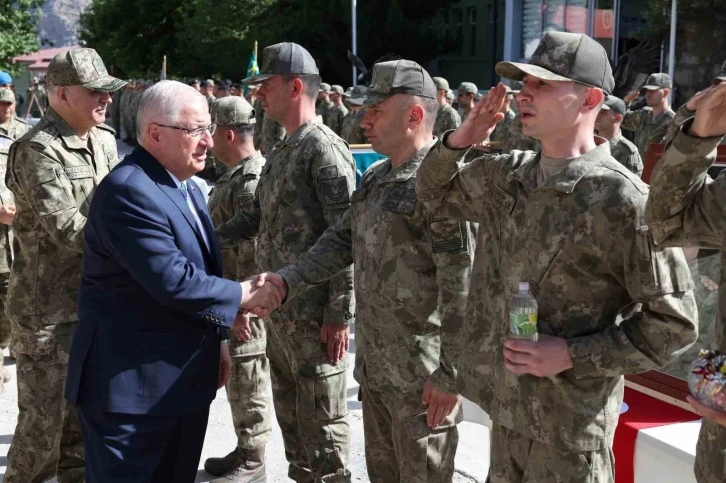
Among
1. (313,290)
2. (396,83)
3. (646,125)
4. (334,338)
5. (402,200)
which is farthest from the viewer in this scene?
(646,125)

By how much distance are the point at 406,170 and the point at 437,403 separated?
957mm

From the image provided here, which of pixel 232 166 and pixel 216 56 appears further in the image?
pixel 216 56

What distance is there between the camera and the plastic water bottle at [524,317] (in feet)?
9.18

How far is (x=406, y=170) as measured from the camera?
150 inches

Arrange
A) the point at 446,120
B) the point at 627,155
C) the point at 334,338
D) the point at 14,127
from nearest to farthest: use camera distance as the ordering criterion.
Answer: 1. the point at 334,338
2. the point at 627,155
3. the point at 14,127
4. the point at 446,120

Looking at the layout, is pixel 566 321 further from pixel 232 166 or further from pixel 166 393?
pixel 232 166

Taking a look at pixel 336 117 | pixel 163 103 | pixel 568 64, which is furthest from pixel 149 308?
pixel 336 117

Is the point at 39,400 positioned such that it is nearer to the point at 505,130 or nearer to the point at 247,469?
the point at 247,469

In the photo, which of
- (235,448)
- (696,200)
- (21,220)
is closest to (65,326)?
(21,220)

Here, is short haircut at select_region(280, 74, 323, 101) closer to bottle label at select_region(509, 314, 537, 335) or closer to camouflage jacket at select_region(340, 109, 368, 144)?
bottle label at select_region(509, 314, 537, 335)

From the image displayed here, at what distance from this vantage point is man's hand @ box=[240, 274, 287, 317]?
3.75m

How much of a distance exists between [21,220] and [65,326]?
0.58 m

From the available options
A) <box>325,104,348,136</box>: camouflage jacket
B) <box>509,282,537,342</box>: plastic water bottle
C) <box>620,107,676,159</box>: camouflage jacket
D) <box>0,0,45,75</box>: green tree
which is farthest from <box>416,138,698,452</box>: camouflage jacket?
<box>0,0,45,75</box>: green tree

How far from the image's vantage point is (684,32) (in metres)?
27.0
